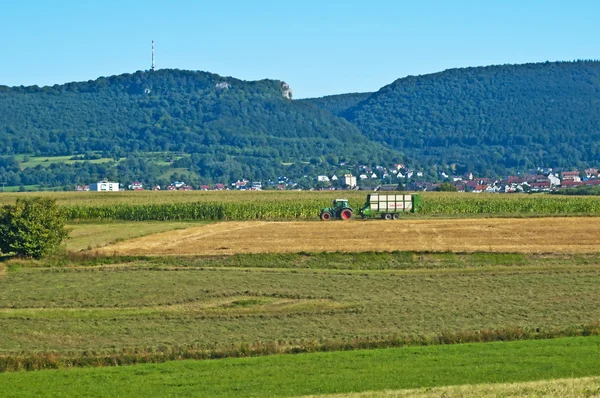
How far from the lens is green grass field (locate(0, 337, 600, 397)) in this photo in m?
21.0

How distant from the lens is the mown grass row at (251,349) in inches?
965

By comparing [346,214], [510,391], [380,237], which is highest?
[346,214]

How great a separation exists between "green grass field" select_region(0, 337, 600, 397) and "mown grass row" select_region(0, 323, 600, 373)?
0.76 metres

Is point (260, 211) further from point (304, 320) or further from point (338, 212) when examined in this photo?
point (304, 320)

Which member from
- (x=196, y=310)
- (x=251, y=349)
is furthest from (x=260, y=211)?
(x=251, y=349)

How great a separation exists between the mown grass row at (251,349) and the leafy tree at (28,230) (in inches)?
823

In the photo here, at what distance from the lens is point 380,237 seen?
5175cm

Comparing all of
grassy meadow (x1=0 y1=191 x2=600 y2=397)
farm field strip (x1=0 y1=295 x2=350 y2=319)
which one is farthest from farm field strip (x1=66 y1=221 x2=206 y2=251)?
farm field strip (x1=0 y1=295 x2=350 y2=319)

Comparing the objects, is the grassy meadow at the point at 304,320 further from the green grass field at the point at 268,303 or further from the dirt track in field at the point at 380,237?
the dirt track in field at the point at 380,237

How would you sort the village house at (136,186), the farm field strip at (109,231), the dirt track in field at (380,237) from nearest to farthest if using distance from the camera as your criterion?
1. the dirt track in field at (380,237)
2. the farm field strip at (109,231)
3. the village house at (136,186)

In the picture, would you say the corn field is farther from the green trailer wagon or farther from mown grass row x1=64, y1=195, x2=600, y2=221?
the green trailer wagon

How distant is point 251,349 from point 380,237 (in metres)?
26.9

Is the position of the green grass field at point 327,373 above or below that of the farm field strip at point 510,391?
below

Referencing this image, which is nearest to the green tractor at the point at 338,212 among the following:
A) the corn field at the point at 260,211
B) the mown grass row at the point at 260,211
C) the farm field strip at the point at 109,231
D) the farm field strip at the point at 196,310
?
the mown grass row at the point at 260,211
